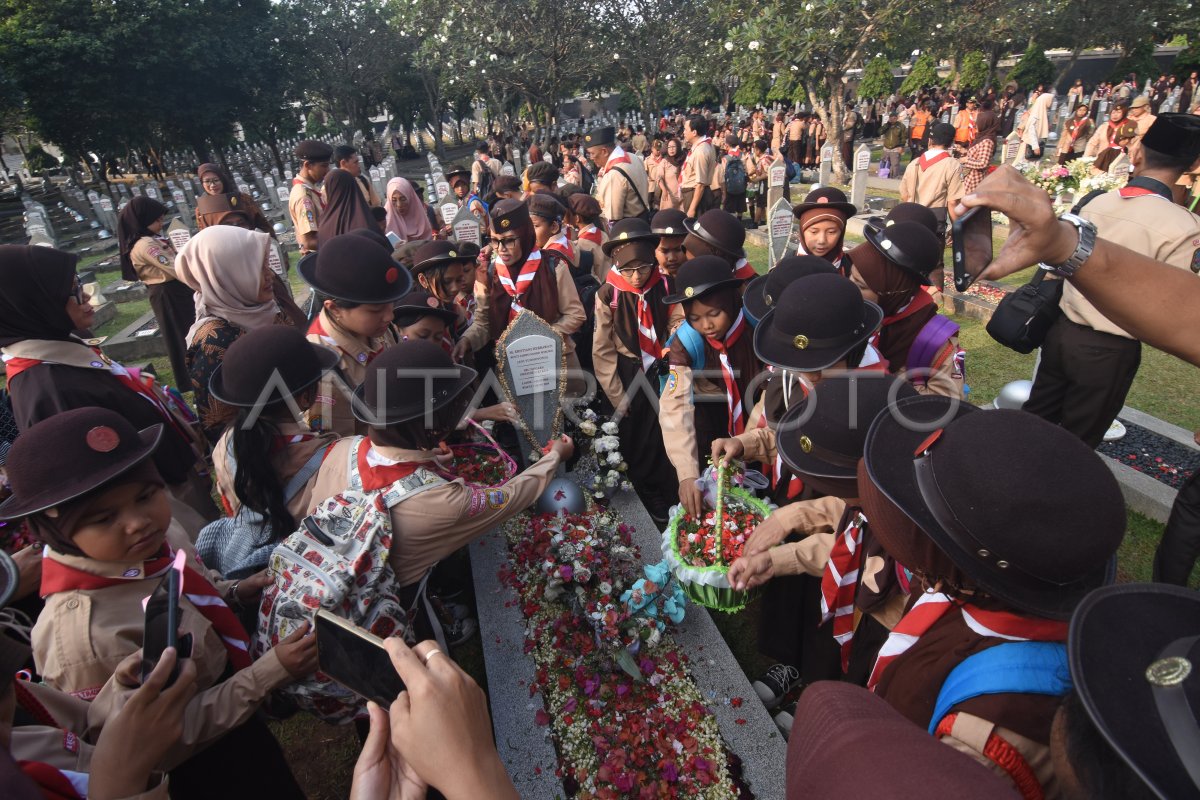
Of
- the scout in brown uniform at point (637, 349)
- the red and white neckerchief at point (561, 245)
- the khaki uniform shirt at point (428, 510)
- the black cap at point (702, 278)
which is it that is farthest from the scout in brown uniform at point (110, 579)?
the red and white neckerchief at point (561, 245)

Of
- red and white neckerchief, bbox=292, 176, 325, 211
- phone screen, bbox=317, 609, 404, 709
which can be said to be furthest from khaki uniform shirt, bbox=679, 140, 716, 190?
phone screen, bbox=317, 609, 404, 709

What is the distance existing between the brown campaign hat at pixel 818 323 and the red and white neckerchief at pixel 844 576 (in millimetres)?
759

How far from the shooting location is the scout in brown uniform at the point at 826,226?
4.39 meters

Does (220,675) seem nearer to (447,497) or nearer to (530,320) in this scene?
(447,497)

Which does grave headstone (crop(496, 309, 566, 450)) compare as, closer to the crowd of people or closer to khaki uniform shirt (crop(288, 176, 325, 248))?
the crowd of people

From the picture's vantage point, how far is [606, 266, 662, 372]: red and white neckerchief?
4203 millimetres

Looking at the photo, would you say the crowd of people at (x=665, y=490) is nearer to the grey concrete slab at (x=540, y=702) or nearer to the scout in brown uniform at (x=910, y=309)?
the scout in brown uniform at (x=910, y=309)

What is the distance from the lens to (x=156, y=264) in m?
5.88

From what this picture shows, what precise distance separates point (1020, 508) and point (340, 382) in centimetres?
297

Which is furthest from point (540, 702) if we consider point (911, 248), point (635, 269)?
point (911, 248)

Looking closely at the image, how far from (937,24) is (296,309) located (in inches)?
1070

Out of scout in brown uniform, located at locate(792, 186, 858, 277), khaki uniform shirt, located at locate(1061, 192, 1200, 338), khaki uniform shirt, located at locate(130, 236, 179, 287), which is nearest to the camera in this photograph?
khaki uniform shirt, located at locate(1061, 192, 1200, 338)

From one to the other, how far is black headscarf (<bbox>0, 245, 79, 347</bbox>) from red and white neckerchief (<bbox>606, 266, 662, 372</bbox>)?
295 centimetres

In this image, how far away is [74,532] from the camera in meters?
1.72
